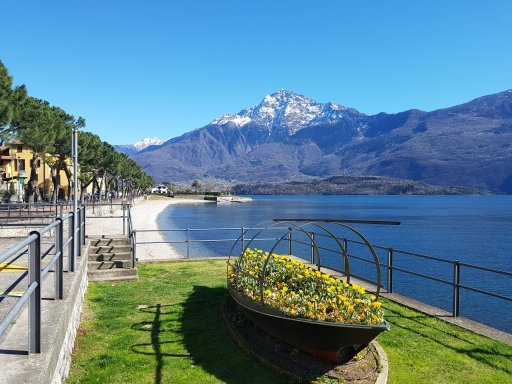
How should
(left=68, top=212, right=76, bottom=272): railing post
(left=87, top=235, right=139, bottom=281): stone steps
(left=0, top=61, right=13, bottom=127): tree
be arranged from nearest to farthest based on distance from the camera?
(left=68, top=212, right=76, bottom=272): railing post < (left=87, top=235, right=139, bottom=281): stone steps < (left=0, top=61, right=13, bottom=127): tree

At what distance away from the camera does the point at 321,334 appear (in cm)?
650

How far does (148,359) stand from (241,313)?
236 centimetres

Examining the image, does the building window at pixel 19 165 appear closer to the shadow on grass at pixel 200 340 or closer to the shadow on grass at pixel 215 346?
the shadow on grass at pixel 200 340

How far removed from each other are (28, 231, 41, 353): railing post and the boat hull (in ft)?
11.8

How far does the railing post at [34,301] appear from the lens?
14.6ft

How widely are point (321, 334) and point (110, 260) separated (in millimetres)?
9982

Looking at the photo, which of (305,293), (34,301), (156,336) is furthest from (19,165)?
(34,301)

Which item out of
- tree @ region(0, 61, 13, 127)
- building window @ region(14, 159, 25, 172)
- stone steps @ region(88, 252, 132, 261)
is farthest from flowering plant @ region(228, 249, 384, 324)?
building window @ region(14, 159, 25, 172)

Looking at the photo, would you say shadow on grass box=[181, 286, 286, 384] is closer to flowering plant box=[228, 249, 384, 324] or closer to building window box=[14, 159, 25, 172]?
flowering plant box=[228, 249, 384, 324]

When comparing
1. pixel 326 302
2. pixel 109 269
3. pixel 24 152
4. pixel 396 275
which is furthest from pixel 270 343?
pixel 24 152

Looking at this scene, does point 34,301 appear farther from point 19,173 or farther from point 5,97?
point 19,173

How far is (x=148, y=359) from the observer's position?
749cm

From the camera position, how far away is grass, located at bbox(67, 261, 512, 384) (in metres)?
6.84

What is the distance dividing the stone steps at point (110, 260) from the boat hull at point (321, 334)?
24.7ft
